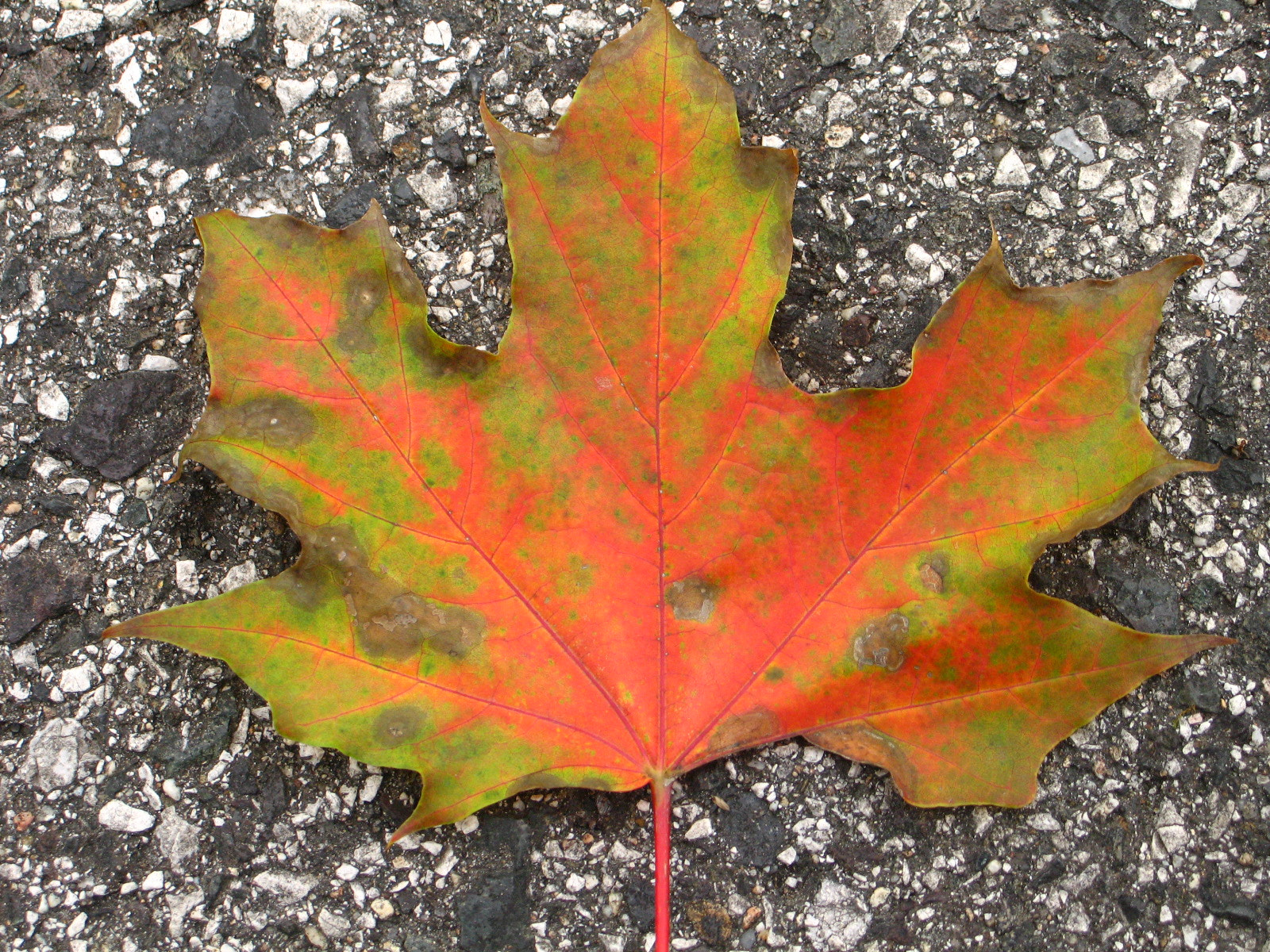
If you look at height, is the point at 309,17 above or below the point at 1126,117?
above

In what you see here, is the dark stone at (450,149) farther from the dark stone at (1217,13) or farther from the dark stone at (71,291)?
the dark stone at (1217,13)

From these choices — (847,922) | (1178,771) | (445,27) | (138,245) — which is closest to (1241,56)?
(1178,771)

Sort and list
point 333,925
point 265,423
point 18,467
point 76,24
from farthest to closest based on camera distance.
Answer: point 76,24, point 18,467, point 333,925, point 265,423

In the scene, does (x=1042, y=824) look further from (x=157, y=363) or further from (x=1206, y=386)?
(x=157, y=363)

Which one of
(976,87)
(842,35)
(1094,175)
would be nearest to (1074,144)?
(1094,175)

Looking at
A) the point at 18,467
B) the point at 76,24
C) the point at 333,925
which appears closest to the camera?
the point at 333,925

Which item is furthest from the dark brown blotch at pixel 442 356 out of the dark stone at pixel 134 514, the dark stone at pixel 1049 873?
the dark stone at pixel 1049 873
